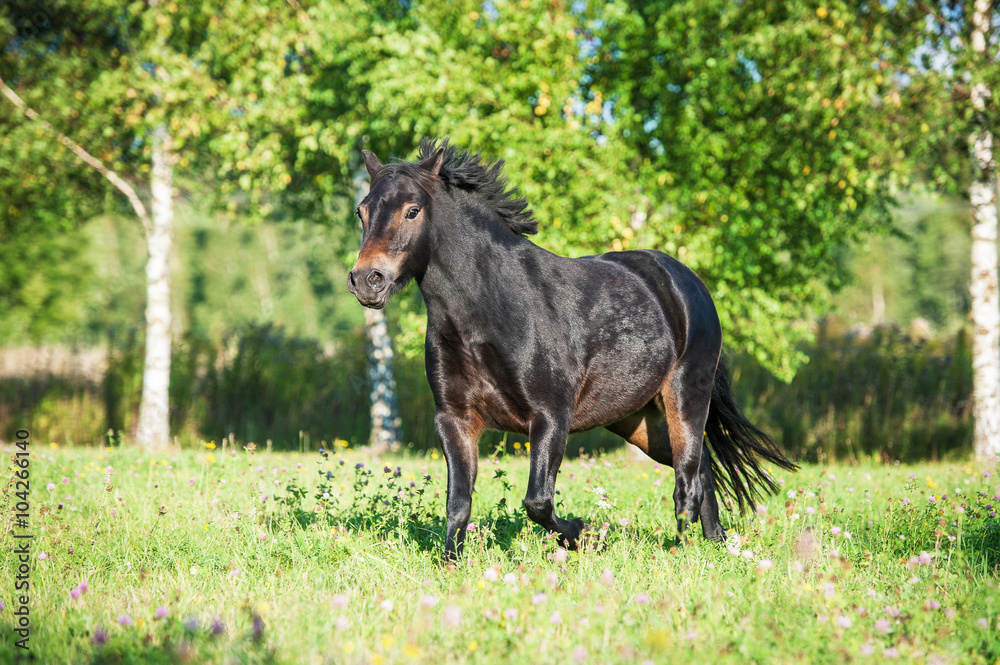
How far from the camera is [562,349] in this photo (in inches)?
175

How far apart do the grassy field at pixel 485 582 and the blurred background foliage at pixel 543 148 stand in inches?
156

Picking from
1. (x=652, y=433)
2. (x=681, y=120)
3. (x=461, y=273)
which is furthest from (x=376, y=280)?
(x=681, y=120)

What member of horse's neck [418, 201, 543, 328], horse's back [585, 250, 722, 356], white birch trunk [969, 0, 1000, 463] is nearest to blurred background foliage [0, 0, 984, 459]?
white birch trunk [969, 0, 1000, 463]

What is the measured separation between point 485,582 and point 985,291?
869 centimetres

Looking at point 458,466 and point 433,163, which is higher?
point 433,163

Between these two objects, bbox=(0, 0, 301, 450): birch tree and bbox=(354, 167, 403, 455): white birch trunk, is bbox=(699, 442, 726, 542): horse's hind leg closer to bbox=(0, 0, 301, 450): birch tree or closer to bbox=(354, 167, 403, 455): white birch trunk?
bbox=(354, 167, 403, 455): white birch trunk

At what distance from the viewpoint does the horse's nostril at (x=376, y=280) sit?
12.3 feet

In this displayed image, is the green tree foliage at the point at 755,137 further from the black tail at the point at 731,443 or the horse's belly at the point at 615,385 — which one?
the horse's belly at the point at 615,385

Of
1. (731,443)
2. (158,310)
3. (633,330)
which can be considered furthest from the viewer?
(158,310)

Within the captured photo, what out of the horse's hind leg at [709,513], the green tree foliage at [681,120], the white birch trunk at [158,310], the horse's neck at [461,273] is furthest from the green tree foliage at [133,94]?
the horse's hind leg at [709,513]

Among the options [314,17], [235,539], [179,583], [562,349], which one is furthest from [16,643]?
[314,17]

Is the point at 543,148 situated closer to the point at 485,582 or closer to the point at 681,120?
the point at 681,120

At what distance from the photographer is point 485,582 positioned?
3.44 meters

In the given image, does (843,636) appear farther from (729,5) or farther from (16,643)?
(729,5)
